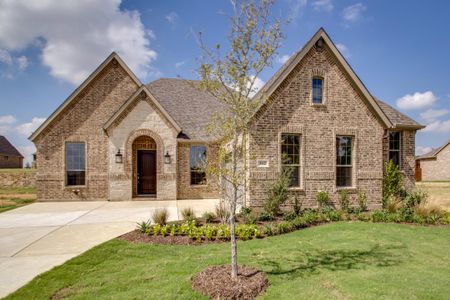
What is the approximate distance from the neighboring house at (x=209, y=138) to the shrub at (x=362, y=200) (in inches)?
10.6

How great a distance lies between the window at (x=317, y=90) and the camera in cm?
1141

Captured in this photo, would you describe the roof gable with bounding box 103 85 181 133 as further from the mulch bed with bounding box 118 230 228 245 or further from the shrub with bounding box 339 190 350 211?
the shrub with bounding box 339 190 350 211

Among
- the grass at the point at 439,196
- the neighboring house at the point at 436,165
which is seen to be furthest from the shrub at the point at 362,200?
the neighboring house at the point at 436,165

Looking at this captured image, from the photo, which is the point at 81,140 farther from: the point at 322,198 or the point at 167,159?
the point at 322,198

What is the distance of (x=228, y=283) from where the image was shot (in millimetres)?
4180

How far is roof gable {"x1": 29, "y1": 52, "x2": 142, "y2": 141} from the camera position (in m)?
13.9

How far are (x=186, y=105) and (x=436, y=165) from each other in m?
37.1

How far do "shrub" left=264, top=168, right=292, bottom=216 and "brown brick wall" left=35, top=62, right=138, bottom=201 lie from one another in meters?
9.18

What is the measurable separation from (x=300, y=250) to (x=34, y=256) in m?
6.00

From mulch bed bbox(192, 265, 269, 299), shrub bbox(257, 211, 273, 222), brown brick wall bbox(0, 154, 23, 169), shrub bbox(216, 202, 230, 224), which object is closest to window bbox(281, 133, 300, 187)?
shrub bbox(257, 211, 273, 222)

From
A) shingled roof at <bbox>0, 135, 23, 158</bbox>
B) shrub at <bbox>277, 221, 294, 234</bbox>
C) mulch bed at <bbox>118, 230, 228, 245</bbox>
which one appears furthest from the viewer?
shingled roof at <bbox>0, 135, 23, 158</bbox>

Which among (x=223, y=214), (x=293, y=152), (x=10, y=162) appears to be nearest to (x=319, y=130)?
(x=293, y=152)

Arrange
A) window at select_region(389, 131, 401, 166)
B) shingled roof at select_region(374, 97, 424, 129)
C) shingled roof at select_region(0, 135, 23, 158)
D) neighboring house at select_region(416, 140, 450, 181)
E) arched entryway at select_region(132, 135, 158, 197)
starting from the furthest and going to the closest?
1. shingled roof at select_region(0, 135, 23, 158)
2. neighboring house at select_region(416, 140, 450, 181)
3. arched entryway at select_region(132, 135, 158, 197)
4. window at select_region(389, 131, 401, 166)
5. shingled roof at select_region(374, 97, 424, 129)

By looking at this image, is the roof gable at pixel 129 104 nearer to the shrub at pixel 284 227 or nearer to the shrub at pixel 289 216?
the shrub at pixel 289 216
